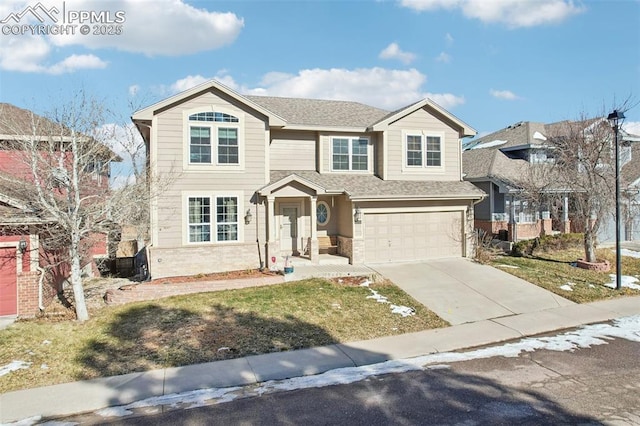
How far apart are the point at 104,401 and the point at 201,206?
840 cm

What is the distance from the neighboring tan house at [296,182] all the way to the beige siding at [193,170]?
0.04 metres

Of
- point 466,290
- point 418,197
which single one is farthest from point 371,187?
point 466,290

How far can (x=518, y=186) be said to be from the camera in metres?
20.1

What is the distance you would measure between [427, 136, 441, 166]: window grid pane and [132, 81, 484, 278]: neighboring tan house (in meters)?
0.04

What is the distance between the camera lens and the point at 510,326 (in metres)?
9.74

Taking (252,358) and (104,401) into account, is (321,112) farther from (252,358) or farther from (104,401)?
(104,401)

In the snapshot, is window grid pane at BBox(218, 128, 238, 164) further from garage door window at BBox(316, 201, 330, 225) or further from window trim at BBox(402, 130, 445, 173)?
window trim at BBox(402, 130, 445, 173)

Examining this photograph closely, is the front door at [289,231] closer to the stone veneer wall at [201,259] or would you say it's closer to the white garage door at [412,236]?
the stone veneer wall at [201,259]

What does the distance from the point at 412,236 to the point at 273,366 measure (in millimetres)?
10127

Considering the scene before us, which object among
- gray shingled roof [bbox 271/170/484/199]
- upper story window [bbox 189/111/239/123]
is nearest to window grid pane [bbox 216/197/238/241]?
gray shingled roof [bbox 271/170/484/199]

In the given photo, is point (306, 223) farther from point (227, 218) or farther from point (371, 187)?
point (227, 218)

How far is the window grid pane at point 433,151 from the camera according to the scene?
17.3 metres

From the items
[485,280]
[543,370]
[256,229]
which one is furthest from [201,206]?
[543,370]

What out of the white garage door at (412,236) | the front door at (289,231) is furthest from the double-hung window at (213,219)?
the white garage door at (412,236)
